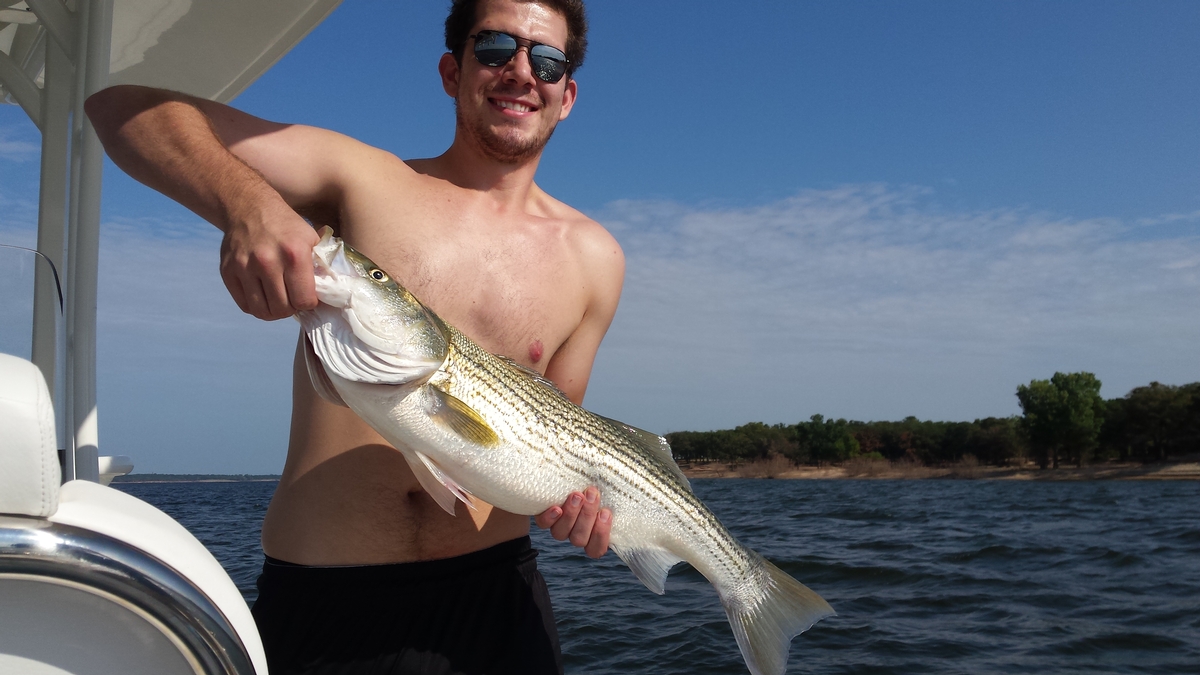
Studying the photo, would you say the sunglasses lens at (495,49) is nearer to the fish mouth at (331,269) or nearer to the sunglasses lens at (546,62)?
the sunglasses lens at (546,62)

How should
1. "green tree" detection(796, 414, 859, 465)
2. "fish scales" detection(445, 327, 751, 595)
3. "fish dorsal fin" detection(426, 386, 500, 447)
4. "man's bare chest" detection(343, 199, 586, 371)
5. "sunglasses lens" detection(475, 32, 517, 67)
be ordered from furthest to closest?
1. "green tree" detection(796, 414, 859, 465)
2. "sunglasses lens" detection(475, 32, 517, 67)
3. "man's bare chest" detection(343, 199, 586, 371)
4. "fish scales" detection(445, 327, 751, 595)
5. "fish dorsal fin" detection(426, 386, 500, 447)

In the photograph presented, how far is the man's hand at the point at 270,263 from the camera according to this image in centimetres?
173

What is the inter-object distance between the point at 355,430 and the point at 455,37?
1.72m

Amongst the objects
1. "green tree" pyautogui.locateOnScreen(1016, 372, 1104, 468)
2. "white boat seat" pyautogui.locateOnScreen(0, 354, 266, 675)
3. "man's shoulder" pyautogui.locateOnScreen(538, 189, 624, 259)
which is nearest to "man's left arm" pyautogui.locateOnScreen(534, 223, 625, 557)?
"man's shoulder" pyautogui.locateOnScreen(538, 189, 624, 259)

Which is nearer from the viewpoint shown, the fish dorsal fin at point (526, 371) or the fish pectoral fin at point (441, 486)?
the fish pectoral fin at point (441, 486)

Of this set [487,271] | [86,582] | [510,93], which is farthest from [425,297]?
[86,582]

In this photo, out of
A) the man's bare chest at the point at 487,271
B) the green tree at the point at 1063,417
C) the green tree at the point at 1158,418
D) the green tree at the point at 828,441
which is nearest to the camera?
the man's bare chest at the point at 487,271

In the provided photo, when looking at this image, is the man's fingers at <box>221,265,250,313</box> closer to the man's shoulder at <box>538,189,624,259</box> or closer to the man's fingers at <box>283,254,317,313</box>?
the man's fingers at <box>283,254,317,313</box>

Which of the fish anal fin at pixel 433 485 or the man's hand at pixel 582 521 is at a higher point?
the fish anal fin at pixel 433 485

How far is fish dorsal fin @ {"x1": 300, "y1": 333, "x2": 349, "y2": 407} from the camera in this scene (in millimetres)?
2098

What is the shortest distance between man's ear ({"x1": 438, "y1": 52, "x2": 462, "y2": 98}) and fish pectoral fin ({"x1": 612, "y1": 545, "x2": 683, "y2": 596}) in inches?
78.2

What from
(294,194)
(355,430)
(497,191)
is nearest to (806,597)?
(355,430)

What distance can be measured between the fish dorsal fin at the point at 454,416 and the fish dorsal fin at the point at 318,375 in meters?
0.27

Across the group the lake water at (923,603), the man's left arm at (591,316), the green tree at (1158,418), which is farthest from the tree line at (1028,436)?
the man's left arm at (591,316)
